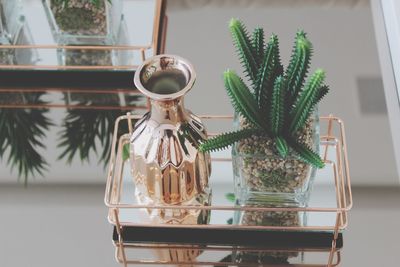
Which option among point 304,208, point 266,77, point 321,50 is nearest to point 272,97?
point 266,77

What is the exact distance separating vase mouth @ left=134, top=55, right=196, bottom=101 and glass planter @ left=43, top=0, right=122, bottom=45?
0.20 meters

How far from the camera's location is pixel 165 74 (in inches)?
27.1

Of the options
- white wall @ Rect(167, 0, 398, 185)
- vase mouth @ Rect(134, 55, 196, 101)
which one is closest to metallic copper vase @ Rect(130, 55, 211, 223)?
vase mouth @ Rect(134, 55, 196, 101)

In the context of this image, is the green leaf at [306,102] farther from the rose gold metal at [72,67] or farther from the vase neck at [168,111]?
the rose gold metal at [72,67]

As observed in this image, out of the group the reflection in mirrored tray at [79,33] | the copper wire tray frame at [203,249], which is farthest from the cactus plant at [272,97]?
the reflection in mirrored tray at [79,33]

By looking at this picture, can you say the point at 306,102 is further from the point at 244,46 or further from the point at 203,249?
the point at 203,249

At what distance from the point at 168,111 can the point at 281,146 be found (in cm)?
11

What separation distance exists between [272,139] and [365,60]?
0.31 meters

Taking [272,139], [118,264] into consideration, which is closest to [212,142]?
[272,139]

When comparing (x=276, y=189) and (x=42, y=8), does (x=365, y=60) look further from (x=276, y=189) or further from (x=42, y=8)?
(x=42, y=8)

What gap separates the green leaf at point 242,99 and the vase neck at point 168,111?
5 cm

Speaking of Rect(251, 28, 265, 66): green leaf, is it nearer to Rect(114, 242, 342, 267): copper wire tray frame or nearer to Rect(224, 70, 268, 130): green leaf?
Rect(224, 70, 268, 130): green leaf

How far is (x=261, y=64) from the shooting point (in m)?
0.66

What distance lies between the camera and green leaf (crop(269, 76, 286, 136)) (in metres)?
0.63
